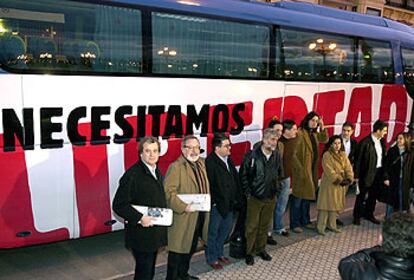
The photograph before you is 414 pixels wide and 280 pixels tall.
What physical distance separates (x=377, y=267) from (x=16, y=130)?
386cm

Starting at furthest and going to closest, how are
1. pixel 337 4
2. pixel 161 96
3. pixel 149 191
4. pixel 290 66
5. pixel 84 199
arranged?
pixel 337 4
pixel 290 66
pixel 161 96
pixel 84 199
pixel 149 191

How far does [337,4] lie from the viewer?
24.8 m

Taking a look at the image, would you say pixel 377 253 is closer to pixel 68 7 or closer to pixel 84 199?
pixel 84 199

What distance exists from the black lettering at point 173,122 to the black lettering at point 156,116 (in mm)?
115

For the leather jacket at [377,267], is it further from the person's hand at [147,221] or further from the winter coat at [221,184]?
the winter coat at [221,184]

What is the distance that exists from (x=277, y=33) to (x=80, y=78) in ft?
11.5

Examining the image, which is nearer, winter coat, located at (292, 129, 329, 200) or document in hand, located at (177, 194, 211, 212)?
document in hand, located at (177, 194, 211, 212)

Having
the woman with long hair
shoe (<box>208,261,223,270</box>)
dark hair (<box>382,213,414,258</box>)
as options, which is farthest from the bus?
dark hair (<box>382,213,414,258</box>)

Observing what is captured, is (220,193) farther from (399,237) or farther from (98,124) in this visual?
(399,237)

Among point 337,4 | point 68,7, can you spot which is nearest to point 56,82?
point 68,7

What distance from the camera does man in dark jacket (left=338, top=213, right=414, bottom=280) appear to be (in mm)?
2422

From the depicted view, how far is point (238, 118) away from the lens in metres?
6.78

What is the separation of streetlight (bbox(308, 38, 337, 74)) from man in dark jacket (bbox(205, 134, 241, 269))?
3.55 metres

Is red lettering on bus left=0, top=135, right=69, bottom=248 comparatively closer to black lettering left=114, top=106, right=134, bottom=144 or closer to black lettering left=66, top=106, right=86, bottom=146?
black lettering left=66, top=106, right=86, bottom=146
